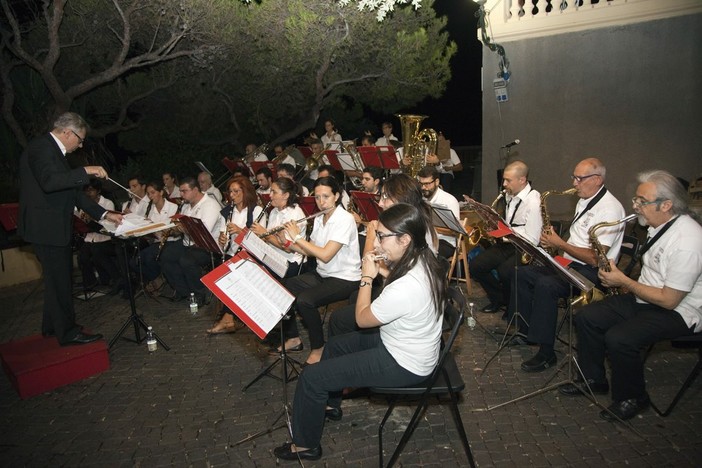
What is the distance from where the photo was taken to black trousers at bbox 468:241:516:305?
576 cm

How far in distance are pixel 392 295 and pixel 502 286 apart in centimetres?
348

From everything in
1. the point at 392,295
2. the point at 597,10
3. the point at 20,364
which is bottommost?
the point at 20,364

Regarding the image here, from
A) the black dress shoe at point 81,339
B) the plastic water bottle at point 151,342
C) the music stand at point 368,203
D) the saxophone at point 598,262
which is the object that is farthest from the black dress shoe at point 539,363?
the black dress shoe at point 81,339

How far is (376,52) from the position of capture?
41.9 ft

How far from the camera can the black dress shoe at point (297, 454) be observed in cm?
344

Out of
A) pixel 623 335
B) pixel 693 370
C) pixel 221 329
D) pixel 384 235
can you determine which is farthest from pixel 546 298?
pixel 221 329

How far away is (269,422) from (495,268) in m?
3.29

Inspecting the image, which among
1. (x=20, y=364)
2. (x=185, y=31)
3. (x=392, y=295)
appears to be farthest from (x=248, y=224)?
(x=185, y=31)

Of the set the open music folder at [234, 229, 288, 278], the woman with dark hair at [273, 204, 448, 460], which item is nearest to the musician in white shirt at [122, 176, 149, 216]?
the open music folder at [234, 229, 288, 278]

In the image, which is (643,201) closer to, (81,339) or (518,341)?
(518,341)

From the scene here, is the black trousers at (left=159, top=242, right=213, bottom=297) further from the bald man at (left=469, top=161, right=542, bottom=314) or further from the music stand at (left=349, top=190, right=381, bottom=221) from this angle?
the bald man at (left=469, top=161, right=542, bottom=314)

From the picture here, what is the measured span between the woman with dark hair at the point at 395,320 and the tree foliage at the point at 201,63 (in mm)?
7513

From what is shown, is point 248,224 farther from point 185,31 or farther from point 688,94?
point 688,94

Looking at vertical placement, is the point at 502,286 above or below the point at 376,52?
below
